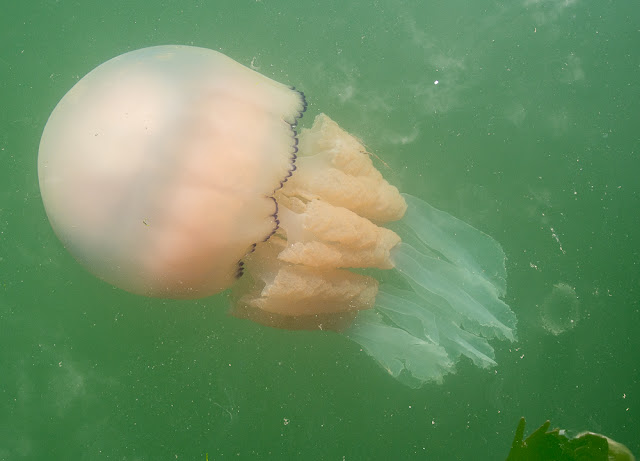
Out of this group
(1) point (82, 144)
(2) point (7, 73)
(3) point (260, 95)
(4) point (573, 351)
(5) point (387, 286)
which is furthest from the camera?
(2) point (7, 73)

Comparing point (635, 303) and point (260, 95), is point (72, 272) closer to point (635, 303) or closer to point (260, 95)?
point (260, 95)

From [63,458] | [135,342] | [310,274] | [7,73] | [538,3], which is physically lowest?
[63,458]

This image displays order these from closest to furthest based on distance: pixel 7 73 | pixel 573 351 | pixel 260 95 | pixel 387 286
Answer: pixel 260 95
pixel 387 286
pixel 573 351
pixel 7 73

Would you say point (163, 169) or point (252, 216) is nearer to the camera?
point (163, 169)

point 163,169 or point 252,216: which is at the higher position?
point 163,169

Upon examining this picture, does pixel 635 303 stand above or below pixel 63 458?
above

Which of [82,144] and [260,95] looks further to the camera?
[260,95]

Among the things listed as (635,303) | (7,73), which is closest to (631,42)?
(635,303)
